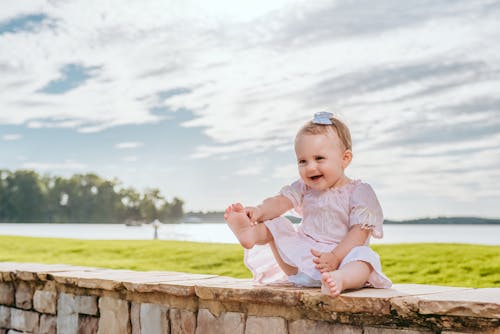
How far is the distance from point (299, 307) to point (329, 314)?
180mm

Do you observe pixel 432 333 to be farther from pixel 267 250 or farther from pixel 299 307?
pixel 267 250

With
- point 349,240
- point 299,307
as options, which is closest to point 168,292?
point 299,307

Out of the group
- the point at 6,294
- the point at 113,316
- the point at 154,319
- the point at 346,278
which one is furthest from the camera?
the point at 6,294

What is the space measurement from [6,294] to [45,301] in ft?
2.23

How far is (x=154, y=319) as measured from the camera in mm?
3852

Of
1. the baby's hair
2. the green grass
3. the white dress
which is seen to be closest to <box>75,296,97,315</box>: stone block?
the white dress

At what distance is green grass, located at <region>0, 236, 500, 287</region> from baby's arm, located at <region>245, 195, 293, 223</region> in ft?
13.4

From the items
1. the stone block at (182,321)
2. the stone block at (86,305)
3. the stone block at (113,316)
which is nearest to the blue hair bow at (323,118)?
the stone block at (182,321)

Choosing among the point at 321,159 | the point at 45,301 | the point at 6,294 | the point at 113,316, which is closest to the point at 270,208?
the point at 321,159

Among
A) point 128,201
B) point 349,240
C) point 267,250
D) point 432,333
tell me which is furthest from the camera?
point 128,201

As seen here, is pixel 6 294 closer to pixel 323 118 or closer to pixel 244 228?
pixel 244 228

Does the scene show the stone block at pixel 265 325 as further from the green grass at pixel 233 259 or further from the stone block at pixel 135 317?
the green grass at pixel 233 259

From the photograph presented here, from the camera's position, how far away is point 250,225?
11.1 ft

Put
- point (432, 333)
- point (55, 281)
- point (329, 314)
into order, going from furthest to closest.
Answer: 1. point (55, 281)
2. point (329, 314)
3. point (432, 333)
